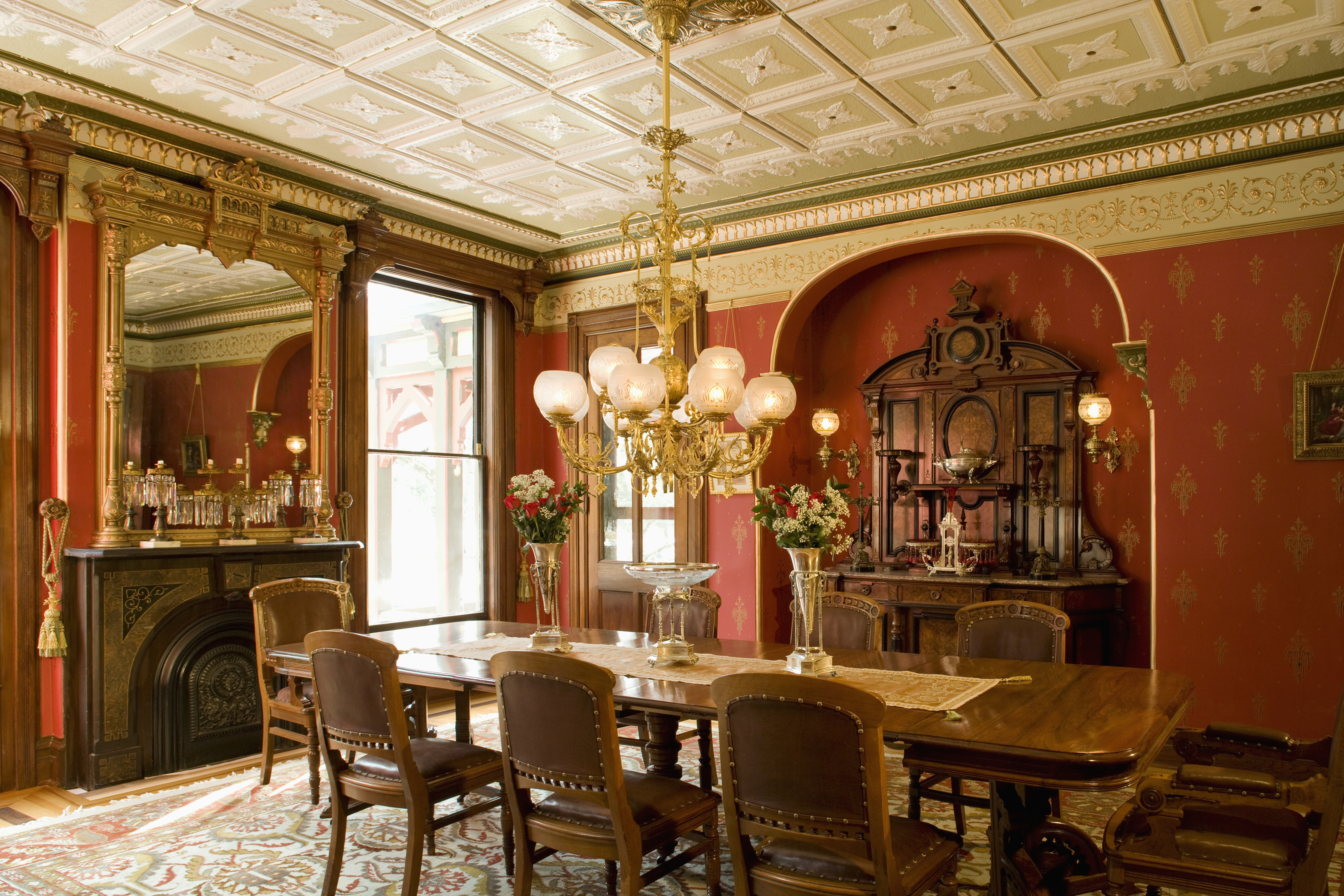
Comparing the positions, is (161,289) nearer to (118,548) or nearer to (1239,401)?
(118,548)

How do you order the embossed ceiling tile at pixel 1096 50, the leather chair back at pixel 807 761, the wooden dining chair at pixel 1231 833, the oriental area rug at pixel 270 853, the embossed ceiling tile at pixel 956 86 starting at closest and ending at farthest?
the leather chair back at pixel 807 761 < the wooden dining chair at pixel 1231 833 < the oriental area rug at pixel 270 853 < the embossed ceiling tile at pixel 1096 50 < the embossed ceiling tile at pixel 956 86

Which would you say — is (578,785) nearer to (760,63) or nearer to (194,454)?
(760,63)

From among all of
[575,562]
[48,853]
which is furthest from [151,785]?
[575,562]

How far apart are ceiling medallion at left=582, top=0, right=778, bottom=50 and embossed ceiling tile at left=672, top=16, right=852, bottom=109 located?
88 millimetres

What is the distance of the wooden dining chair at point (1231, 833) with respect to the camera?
2352 mm

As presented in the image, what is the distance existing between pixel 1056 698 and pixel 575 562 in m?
4.82

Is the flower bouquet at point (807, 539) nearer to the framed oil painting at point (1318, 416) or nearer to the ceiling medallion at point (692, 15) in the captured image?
the ceiling medallion at point (692, 15)

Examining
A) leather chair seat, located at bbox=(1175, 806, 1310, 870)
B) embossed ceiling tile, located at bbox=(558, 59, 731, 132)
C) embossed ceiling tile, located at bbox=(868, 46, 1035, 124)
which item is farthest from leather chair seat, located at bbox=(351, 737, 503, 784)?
embossed ceiling tile, located at bbox=(868, 46, 1035, 124)

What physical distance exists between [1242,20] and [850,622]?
303cm

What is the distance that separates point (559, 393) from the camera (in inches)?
139

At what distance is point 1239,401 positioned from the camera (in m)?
4.90

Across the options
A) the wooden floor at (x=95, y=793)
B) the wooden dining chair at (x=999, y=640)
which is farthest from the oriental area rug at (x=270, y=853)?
the wooden dining chair at (x=999, y=640)

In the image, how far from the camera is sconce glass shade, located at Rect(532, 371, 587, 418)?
11.6ft

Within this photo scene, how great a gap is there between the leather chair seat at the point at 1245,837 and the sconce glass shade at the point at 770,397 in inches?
69.1
